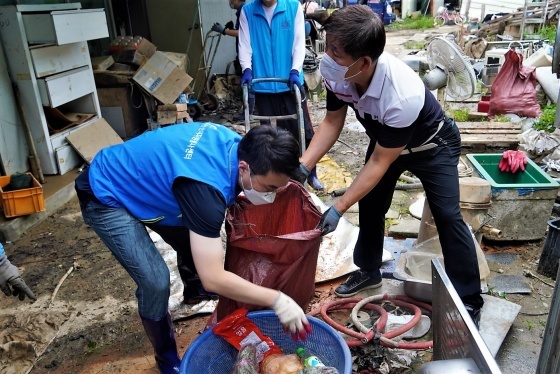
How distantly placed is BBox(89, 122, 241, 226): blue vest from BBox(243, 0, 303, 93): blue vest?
273 centimetres

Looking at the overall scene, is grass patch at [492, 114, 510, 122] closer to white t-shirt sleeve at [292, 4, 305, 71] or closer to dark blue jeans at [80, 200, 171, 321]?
white t-shirt sleeve at [292, 4, 305, 71]

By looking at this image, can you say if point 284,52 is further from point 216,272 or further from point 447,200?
point 216,272

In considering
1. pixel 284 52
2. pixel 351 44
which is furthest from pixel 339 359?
pixel 284 52

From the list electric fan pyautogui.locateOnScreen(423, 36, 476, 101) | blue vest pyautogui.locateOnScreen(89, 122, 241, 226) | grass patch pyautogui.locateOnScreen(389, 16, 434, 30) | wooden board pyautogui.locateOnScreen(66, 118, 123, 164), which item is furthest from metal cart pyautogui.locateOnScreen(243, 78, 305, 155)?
grass patch pyautogui.locateOnScreen(389, 16, 434, 30)

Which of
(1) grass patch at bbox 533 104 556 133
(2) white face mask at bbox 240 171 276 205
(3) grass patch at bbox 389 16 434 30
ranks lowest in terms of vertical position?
(1) grass patch at bbox 533 104 556 133

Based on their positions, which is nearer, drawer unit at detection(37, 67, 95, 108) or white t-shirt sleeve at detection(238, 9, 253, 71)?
white t-shirt sleeve at detection(238, 9, 253, 71)

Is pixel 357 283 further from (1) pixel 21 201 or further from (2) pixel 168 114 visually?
(2) pixel 168 114

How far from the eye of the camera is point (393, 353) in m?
2.54

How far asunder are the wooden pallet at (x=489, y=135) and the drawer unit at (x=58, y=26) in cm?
453

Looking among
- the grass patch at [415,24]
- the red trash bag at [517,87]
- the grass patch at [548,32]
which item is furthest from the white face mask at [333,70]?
the grass patch at [415,24]

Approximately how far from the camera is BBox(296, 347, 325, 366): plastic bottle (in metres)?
1.98

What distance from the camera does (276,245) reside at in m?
2.09

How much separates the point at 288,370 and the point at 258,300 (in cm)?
41

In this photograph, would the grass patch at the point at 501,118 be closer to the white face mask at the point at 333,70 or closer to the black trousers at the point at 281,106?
the black trousers at the point at 281,106
